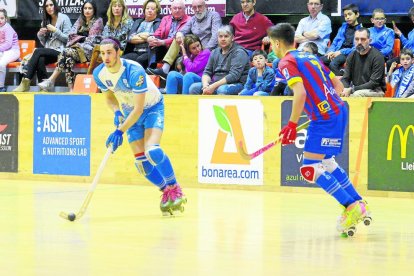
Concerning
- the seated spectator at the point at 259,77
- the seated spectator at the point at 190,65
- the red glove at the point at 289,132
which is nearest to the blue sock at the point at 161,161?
the red glove at the point at 289,132

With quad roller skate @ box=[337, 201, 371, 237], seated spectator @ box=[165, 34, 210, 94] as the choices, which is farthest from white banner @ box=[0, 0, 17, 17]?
quad roller skate @ box=[337, 201, 371, 237]

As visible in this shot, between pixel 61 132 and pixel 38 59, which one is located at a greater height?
pixel 38 59

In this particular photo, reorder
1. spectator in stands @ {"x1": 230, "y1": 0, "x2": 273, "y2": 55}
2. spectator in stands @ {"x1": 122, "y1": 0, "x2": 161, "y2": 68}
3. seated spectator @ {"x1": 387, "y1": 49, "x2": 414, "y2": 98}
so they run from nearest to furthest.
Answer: seated spectator @ {"x1": 387, "y1": 49, "x2": 414, "y2": 98} < spectator in stands @ {"x1": 230, "y1": 0, "x2": 273, "y2": 55} < spectator in stands @ {"x1": 122, "y1": 0, "x2": 161, "y2": 68}

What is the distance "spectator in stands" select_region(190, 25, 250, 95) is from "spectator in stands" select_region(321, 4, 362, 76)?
1158mm

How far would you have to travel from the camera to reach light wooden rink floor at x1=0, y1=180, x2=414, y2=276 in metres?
7.05

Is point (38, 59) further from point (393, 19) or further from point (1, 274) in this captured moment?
point (1, 274)

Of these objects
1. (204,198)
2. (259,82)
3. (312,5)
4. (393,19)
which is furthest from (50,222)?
(393,19)

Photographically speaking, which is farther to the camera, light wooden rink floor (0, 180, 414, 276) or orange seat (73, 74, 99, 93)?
orange seat (73, 74, 99, 93)

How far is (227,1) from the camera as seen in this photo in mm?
15680

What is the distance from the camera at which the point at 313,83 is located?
8.92m

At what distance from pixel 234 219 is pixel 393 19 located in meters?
6.19

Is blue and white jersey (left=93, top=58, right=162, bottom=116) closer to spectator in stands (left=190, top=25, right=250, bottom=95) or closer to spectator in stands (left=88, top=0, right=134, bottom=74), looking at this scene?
spectator in stands (left=190, top=25, right=250, bottom=95)

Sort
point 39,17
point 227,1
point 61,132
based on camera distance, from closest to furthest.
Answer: point 61,132 < point 227,1 < point 39,17

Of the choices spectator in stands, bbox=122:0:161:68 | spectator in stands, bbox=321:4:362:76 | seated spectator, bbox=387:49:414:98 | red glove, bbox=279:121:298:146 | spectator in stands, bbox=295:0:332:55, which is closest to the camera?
red glove, bbox=279:121:298:146
